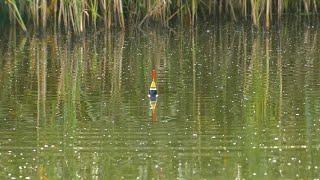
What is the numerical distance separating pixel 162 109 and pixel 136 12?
11.5 metres

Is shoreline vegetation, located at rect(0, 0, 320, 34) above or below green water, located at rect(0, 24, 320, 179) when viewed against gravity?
above

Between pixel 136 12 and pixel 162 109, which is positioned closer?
pixel 162 109

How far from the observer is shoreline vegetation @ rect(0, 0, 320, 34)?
2475 cm

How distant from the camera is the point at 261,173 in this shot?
37.0 feet

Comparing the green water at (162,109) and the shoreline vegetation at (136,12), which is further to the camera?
the shoreline vegetation at (136,12)

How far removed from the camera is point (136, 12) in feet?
87.1

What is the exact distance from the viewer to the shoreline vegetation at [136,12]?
2475 cm

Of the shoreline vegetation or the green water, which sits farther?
the shoreline vegetation

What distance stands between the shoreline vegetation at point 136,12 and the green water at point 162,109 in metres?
0.79

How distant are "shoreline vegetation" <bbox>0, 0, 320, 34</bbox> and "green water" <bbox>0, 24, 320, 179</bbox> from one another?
79cm

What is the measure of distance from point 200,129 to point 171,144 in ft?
3.19

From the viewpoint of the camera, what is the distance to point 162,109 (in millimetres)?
15195

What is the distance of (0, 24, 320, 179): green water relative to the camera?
38.6ft

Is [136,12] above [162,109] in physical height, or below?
above
